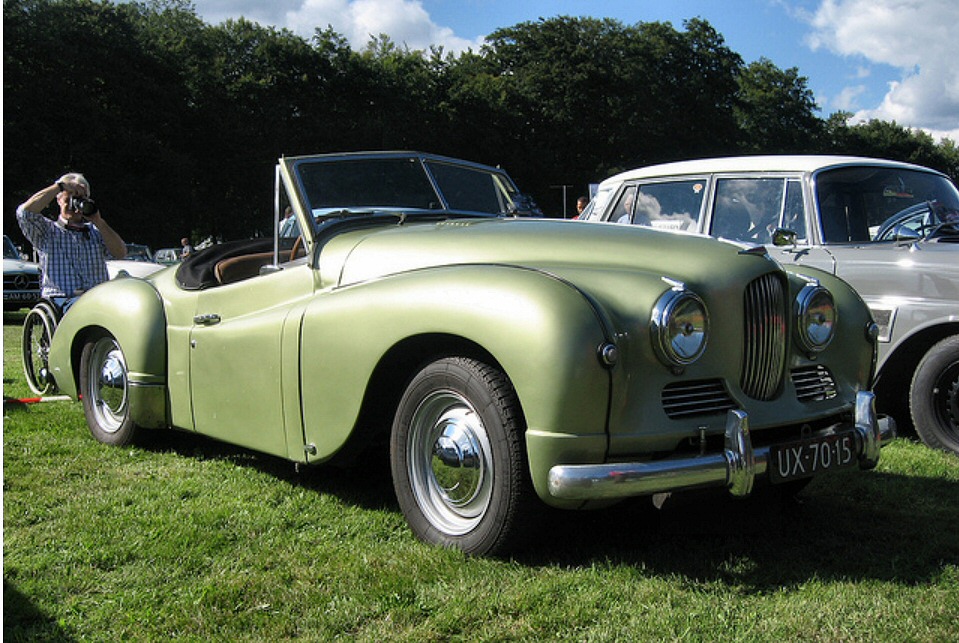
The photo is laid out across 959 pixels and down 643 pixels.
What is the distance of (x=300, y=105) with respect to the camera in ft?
136

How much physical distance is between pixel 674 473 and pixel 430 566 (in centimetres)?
92

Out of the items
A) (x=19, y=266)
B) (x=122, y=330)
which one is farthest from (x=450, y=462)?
(x=19, y=266)

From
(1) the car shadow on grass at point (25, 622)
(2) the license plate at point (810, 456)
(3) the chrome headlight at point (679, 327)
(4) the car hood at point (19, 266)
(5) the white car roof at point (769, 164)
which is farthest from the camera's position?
(4) the car hood at point (19, 266)

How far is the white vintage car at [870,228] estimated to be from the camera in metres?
5.34

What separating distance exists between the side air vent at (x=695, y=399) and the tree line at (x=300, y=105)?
28.1 meters

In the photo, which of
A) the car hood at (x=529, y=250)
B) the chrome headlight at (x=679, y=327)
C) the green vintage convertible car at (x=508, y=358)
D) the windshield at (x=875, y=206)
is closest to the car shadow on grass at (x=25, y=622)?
the green vintage convertible car at (x=508, y=358)

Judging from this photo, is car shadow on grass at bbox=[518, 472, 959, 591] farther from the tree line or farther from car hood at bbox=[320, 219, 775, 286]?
the tree line

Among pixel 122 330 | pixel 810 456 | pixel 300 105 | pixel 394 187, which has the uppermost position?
pixel 300 105

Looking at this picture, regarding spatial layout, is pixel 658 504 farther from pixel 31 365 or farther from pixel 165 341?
pixel 31 365

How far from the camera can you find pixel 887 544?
11.6ft

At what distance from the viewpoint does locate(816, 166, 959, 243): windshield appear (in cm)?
598

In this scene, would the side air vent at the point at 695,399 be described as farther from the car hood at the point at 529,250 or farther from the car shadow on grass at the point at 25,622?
the car shadow on grass at the point at 25,622

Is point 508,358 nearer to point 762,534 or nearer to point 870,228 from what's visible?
point 762,534

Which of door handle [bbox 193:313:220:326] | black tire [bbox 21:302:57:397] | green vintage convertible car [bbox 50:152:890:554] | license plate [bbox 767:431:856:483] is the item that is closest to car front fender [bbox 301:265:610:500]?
green vintage convertible car [bbox 50:152:890:554]
